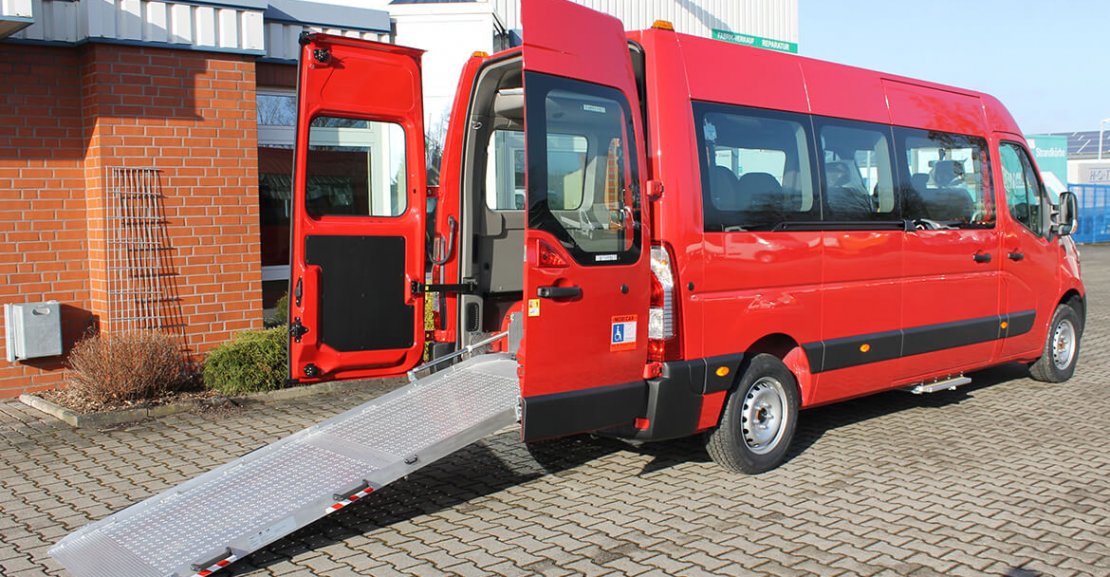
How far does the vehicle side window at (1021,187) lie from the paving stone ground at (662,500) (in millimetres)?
1784

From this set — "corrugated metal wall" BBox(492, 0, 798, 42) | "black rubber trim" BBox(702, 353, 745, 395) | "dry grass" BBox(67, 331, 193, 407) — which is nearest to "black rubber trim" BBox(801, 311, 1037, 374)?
"black rubber trim" BBox(702, 353, 745, 395)

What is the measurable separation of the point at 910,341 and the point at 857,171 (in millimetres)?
1403

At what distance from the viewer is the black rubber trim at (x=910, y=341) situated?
6.86m

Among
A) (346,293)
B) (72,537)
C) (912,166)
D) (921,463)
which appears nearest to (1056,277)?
(912,166)

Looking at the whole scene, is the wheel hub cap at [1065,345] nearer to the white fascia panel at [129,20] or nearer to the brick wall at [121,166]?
the brick wall at [121,166]

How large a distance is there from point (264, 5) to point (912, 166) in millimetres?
6063

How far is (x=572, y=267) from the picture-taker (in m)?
5.39

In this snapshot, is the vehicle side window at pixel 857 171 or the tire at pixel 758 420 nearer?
the tire at pixel 758 420

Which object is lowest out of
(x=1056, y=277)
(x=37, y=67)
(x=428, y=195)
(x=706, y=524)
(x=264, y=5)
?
(x=706, y=524)

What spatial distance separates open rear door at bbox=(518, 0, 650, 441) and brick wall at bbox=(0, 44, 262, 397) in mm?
4924

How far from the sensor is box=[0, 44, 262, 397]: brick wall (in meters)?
8.67

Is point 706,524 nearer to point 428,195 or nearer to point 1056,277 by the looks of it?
point 428,195

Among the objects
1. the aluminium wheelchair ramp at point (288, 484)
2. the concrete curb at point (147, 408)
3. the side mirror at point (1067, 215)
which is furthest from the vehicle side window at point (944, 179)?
the concrete curb at point (147, 408)

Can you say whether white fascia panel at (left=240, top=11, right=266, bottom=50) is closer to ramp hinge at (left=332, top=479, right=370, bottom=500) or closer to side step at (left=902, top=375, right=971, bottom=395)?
ramp hinge at (left=332, top=479, right=370, bottom=500)
